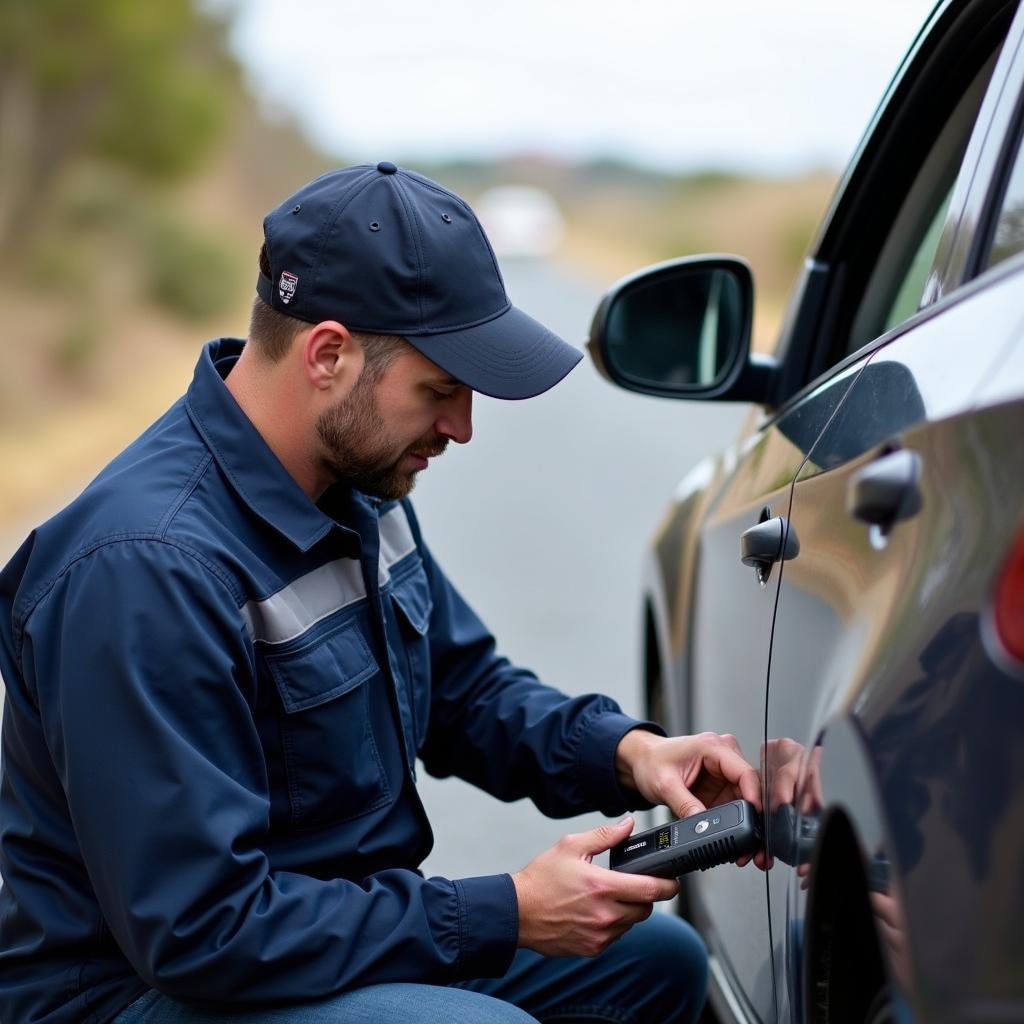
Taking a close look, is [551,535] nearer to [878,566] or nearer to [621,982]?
[621,982]

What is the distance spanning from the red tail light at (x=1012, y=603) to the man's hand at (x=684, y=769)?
983 mm

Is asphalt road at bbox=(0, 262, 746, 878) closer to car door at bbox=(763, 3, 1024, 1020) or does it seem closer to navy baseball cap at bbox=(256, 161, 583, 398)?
navy baseball cap at bbox=(256, 161, 583, 398)

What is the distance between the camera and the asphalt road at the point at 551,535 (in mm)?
4910

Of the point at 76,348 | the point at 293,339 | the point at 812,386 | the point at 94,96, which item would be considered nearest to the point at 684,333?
the point at 812,386

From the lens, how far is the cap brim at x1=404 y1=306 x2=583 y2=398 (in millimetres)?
2359

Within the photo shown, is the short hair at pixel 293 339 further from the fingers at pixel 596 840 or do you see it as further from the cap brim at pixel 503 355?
the fingers at pixel 596 840

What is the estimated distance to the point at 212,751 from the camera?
208 centimetres


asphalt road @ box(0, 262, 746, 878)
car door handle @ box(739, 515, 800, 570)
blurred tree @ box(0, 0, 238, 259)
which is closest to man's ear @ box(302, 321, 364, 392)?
car door handle @ box(739, 515, 800, 570)

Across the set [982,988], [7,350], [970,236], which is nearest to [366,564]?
[970,236]

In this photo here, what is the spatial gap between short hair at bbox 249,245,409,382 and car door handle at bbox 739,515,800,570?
1.82ft

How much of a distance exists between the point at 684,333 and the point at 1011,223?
1431 mm

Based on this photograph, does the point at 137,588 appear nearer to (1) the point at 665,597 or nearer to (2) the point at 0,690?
(1) the point at 665,597

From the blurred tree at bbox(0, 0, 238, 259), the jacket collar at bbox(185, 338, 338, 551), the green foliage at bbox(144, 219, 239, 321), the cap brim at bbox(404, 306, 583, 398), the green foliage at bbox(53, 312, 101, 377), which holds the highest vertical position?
the blurred tree at bbox(0, 0, 238, 259)

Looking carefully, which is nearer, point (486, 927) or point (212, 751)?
point (212, 751)
